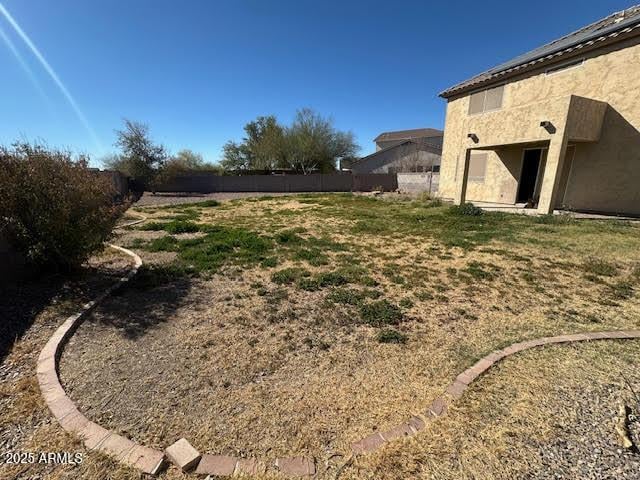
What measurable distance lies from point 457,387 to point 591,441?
30.0 inches

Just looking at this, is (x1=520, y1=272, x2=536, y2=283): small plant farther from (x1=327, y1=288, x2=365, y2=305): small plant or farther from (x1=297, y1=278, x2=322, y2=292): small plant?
(x1=297, y1=278, x2=322, y2=292): small plant

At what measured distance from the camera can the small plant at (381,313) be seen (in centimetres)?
330

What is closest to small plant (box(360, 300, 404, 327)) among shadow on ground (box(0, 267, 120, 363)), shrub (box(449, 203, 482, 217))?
shadow on ground (box(0, 267, 120, 363))

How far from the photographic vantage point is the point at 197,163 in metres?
36.6

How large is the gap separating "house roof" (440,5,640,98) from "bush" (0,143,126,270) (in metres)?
14.1

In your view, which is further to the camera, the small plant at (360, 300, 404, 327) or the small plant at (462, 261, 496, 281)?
the small plant at (462, 261, 496, 281)

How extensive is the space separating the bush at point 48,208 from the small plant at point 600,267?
299 inches

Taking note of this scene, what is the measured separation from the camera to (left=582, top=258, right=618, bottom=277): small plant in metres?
4.59

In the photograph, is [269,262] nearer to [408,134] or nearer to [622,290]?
[622,290]

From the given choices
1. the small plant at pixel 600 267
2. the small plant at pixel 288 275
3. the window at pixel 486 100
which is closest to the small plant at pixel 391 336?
the small plant at pixel 288 275

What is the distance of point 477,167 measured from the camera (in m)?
14.3

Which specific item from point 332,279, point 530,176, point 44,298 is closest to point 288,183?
point 530,176

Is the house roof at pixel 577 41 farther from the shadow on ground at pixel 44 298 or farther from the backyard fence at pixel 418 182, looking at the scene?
the shadow on ground at pixel 44 298

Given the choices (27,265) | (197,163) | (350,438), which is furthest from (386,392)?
(197,163)
